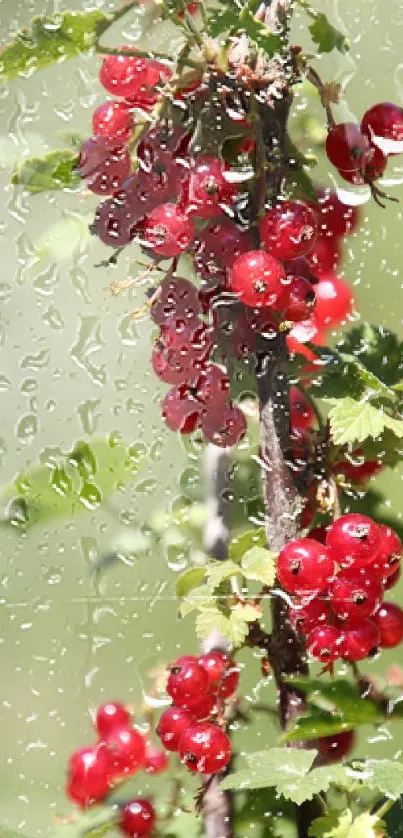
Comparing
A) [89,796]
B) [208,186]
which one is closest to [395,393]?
[208,186]

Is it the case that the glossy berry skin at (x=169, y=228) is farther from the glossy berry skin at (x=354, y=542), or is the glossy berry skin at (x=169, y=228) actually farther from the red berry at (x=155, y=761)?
the red berry at (x=155, y=761)

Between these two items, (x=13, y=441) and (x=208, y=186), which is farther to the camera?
(x=13, y=441)

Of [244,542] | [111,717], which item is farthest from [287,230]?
[111,717]

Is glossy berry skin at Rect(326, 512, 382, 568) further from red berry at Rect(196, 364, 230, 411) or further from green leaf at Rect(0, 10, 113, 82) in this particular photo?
green leaf at Rect(0, 10, 113, 82)

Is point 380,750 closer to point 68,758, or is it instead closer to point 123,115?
point 68,758

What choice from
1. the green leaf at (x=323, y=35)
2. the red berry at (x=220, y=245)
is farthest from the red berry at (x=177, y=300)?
the green leaf at (x=323, y=35)

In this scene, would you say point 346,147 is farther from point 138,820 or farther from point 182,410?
point 138,820
